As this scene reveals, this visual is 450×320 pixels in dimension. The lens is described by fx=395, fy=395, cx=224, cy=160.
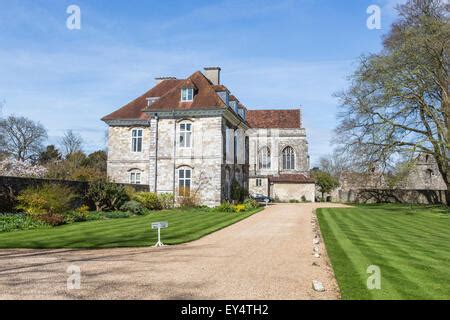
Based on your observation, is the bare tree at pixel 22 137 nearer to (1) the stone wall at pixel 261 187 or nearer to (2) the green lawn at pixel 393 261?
(1) the stone wall at pixel 261 187

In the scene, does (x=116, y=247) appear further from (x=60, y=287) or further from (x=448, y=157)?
(x=448, y=157)

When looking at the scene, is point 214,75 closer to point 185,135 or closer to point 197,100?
point 197,100

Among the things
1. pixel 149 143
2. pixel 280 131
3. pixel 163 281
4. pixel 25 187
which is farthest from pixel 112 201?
pixel 280 131

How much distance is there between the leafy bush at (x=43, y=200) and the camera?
17.3m

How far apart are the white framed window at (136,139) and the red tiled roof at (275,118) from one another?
81.9 ft

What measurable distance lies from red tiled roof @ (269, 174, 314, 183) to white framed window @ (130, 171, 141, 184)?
19.5m

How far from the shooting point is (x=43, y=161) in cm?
5162

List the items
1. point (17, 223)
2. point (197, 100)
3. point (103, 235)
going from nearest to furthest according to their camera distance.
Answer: point (103, 235) → point (17, 223) → point (197, 100)

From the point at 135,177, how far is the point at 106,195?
8623 millimetres

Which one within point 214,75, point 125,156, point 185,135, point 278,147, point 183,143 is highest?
point 214,75

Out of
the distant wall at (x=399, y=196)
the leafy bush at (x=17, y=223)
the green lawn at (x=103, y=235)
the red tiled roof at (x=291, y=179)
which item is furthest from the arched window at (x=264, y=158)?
the leafy bush at (x=17, y=223)

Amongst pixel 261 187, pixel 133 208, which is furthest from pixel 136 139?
pixel 261 187

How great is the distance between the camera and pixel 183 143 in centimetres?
2828

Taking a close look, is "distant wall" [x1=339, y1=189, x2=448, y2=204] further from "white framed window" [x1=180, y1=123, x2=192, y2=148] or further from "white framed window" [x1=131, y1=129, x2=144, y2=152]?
"white framed window" [x1=131, y1=129, x2=144, y2=152]
